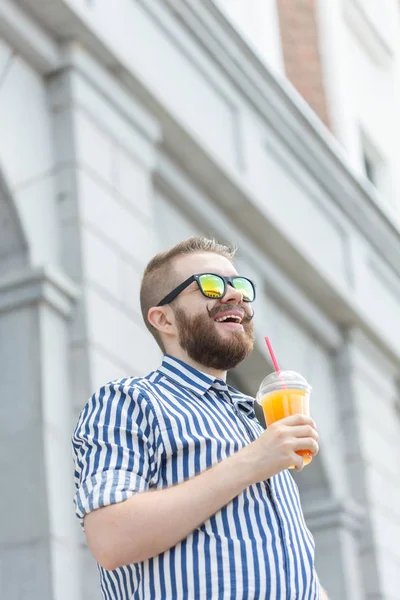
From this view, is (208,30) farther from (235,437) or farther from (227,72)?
(235,437)

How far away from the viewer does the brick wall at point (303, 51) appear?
12344 mm

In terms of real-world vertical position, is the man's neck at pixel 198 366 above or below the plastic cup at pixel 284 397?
above

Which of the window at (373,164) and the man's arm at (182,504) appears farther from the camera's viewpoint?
the window at (373,164)

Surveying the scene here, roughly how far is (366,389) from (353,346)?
41 cm

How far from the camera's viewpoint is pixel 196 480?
9.30 ft

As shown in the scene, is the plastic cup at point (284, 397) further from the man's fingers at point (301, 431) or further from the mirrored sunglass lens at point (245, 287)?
the mirrored sunglass lens at point (245, 287)

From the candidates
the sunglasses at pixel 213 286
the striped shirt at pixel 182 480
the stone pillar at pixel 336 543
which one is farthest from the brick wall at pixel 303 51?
the striped shirt at pixel 182 480

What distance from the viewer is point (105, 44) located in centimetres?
709

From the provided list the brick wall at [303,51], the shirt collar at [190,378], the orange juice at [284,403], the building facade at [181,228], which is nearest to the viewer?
the orange juice at [284,403]

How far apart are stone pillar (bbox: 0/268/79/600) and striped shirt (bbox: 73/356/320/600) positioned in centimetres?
266

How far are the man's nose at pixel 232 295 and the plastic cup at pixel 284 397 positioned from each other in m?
0.27

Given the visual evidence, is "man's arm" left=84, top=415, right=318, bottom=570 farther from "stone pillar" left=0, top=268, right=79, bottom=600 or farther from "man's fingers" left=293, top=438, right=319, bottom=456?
"stone pillar" left=0, top=268, right=79, bottom=600

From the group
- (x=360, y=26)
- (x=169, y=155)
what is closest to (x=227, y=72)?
(x=169, y=155)

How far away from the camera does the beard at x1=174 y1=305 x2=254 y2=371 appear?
3197 millimetres
